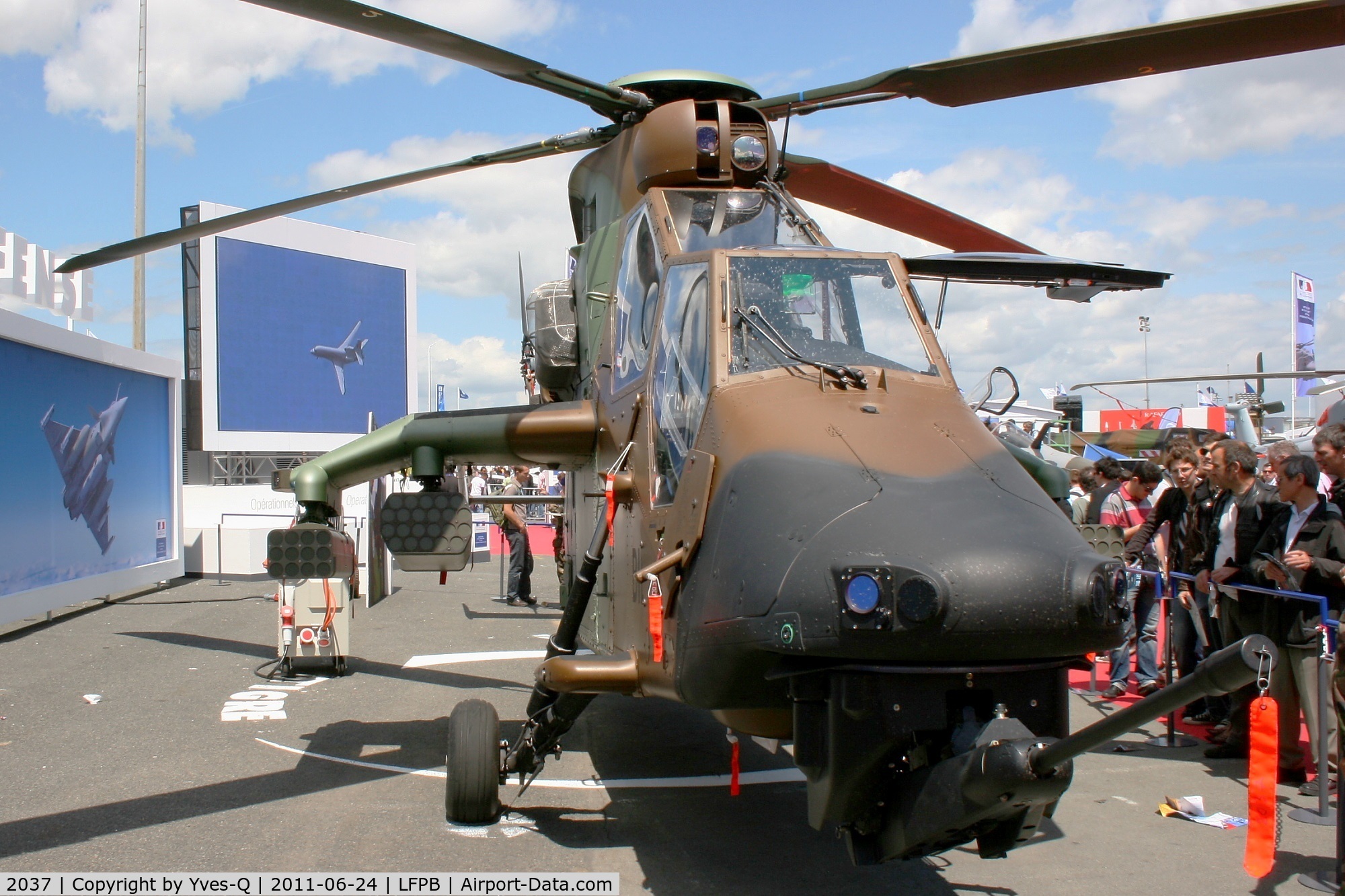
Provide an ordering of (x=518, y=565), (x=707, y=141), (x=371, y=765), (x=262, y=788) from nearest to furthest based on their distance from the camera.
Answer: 1. (x=707, y=141)
2. (x=262, y=788)
3. (x=371, y=765)
4. (x=518, y=565)

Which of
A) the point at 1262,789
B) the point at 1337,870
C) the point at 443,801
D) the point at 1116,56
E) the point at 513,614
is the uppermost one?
the point at 1116,56

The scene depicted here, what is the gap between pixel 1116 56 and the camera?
5.07 metres

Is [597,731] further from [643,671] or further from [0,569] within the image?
[0,569]

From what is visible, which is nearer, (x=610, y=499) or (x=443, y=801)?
(x=610, y=499)

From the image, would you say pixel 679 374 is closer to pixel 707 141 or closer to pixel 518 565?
pixel 707 141

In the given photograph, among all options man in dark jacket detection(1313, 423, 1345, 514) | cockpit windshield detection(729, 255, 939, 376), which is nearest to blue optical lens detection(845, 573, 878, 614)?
cockpit windshield detection(729, 255, 939, 376)

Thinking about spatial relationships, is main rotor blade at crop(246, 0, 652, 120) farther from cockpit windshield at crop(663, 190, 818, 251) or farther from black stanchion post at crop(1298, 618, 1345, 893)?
black stanchion post at crop(1298, 618, 1345, 893)

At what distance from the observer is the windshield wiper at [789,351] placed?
157 inches

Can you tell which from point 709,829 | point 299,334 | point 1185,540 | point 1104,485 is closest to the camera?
point 709,829

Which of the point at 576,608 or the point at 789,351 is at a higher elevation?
the point at 789,351

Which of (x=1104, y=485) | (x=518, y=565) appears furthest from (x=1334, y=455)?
(x=518, y=565)

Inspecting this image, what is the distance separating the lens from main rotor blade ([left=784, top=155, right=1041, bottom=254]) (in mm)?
7328

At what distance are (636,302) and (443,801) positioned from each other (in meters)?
3.14

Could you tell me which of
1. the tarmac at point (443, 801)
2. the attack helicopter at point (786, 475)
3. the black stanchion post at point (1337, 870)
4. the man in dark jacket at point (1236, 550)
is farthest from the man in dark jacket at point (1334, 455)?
the tarmac at point (443, 801)
